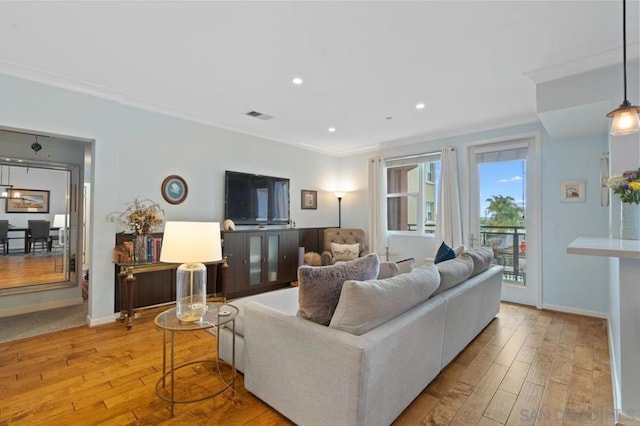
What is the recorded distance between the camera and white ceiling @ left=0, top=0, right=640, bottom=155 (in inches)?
80.6

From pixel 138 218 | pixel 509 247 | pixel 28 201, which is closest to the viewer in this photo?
pixel 138 218

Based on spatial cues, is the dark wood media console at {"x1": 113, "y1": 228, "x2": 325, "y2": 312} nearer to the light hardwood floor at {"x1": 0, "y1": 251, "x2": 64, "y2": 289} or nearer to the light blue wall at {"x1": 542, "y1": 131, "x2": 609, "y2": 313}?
the light hardwood floor at {"x1": 0, "y1": 251, "x2": 64, "y2": 289}

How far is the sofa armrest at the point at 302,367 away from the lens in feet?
4.75

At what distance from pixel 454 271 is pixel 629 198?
4.04ft

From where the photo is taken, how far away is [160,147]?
387 cm

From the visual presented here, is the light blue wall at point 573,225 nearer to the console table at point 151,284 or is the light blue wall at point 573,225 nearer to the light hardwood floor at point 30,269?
the console table at point 151,284

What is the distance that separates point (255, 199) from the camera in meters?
4.83

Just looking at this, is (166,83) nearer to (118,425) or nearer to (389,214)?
(118,425)

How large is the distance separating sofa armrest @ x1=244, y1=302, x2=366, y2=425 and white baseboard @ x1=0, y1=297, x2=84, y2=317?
3.52 meters

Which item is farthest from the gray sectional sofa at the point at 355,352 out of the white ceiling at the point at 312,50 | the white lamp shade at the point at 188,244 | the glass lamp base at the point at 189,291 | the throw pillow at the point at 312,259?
the throw pillow at the point at 312,259

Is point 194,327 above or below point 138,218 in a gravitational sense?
below

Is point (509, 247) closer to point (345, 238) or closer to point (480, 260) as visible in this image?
point (480, 260)

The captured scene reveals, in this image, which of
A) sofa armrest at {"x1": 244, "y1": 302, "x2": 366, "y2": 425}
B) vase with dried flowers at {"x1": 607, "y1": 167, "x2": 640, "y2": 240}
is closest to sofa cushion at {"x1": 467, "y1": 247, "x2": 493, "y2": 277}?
vase with dried flowers at {"x1": 607, "y1": 167, "x2": 640, "y2": 240}

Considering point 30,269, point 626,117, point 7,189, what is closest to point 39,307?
point 30,269
